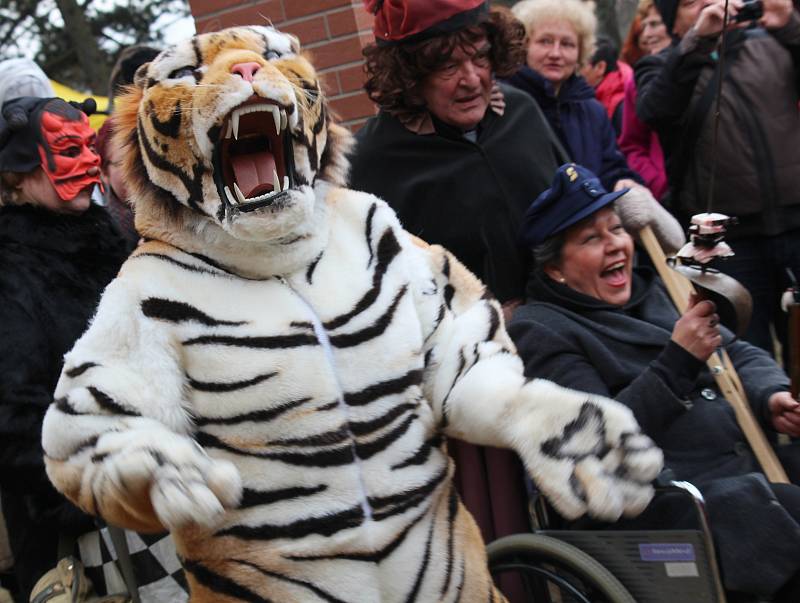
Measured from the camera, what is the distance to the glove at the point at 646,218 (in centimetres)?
315

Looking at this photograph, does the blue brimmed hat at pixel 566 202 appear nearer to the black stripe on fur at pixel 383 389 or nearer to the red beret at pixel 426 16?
the red beret at pixel 426 16

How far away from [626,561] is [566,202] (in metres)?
1.08

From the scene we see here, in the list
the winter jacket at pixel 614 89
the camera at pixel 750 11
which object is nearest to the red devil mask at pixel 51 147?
the camera at pixel 750 11

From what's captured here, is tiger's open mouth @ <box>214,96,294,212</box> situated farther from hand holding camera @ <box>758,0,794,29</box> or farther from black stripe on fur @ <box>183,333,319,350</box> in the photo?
hand holding camera @ <box>758,0,794,29</box>

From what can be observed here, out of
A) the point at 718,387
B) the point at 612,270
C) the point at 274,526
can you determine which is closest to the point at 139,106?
the point at 274,526

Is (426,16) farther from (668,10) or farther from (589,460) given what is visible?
(589,460)

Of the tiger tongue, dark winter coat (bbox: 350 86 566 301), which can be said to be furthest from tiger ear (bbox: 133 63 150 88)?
dark winter coat (bbox: 350 86 566 301)

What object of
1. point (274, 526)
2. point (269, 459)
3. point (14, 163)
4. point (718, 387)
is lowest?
point (718, 387)

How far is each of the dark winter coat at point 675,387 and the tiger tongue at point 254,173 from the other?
39.6 inches

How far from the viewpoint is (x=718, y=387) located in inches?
111

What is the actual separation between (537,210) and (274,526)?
1.38 meters

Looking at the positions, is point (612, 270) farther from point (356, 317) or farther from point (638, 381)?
point (356, 317)

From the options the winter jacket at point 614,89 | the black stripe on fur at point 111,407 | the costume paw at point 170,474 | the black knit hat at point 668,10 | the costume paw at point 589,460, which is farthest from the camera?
the winter jacket at point 614,89

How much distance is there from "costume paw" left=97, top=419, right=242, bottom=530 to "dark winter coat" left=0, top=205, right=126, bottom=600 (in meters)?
0.78
